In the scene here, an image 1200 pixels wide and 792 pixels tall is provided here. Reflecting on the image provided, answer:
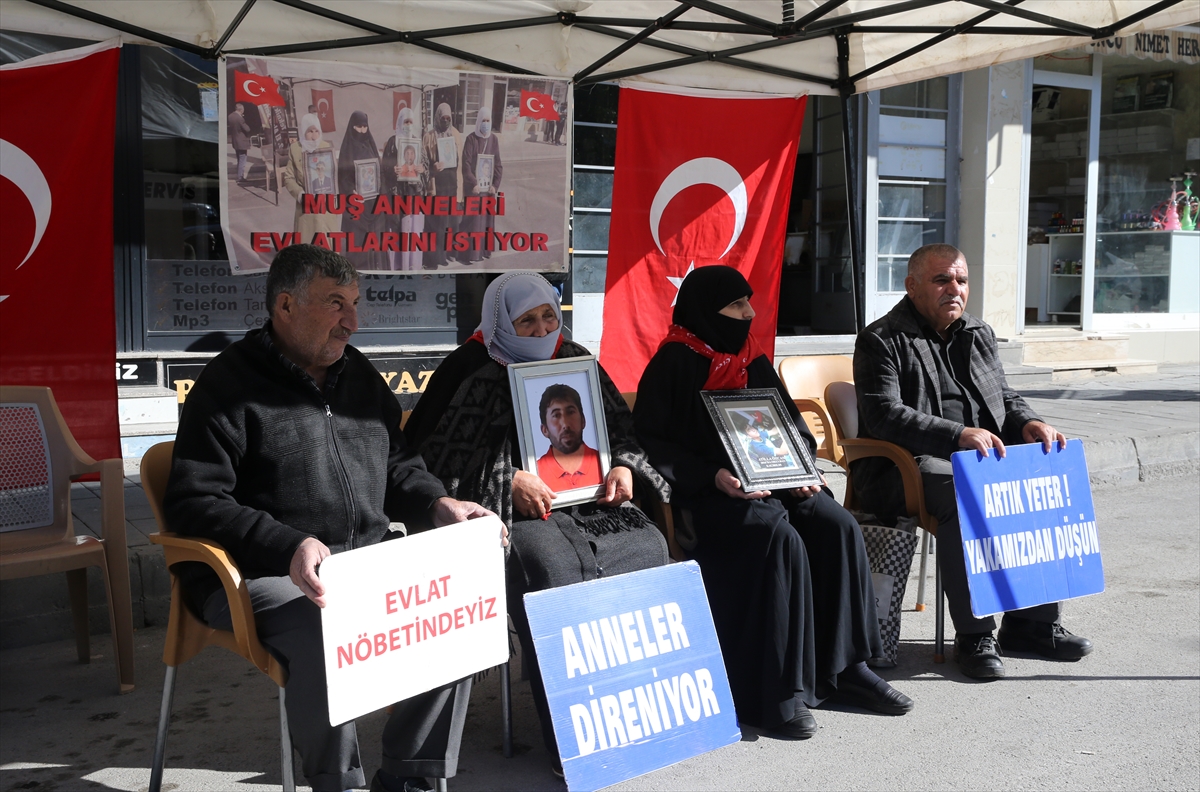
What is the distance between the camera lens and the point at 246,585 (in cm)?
261

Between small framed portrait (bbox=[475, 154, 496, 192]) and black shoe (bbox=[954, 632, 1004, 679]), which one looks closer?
black shoe (bbox=[954, 632, 1004, 679])

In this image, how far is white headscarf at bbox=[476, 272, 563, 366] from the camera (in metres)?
3.38

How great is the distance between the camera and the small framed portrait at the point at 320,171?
4.38 metres

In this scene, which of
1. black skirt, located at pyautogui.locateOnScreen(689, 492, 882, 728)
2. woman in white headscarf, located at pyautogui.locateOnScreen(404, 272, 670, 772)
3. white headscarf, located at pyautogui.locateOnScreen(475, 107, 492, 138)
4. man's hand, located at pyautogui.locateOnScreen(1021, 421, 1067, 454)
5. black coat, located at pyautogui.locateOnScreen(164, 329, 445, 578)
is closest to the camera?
black coat, located at pyautogui.locateOnScreen(164, 329, 445, 578)

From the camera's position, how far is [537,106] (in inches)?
186

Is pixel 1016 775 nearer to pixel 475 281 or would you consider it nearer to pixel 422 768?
pixel 422 768

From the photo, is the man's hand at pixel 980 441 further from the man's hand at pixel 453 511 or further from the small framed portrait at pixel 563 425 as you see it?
the man's hand at pixel 453 511

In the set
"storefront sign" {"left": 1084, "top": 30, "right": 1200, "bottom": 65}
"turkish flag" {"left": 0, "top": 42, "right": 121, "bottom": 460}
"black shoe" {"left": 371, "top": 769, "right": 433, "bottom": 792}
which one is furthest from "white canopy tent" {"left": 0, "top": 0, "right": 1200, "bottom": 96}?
"storefront sign" {"left": 1084, "top": 30, "right": 1200, "bottom": 65}

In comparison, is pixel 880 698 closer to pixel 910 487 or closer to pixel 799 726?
pixel 799 726

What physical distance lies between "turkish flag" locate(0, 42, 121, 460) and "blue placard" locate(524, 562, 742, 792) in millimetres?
2297

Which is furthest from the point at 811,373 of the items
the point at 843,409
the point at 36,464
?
the point at 36,464

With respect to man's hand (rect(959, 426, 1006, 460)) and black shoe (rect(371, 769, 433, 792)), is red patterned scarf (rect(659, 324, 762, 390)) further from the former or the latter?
black shoe (rect(371, 769, 433, 792))

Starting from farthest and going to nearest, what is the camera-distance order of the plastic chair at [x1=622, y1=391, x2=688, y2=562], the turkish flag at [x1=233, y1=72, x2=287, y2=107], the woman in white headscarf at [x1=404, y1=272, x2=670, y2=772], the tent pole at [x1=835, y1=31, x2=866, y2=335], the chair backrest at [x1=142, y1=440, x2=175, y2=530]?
1. the tent pole at [x1=835, y1=31, x2=866, y2=335]
2. the turkish flag at [x1=233, y1=72, x2=287, y2=107]
3. the plastic chair at [x1=622, y1=391, x2=688, y2=562]
4. the woman in white headscarf at [x1=404, y1=272, x2=670, y2=772]
5. the chair backrest at [x1=142, y1=440, x2=175, y2=530]

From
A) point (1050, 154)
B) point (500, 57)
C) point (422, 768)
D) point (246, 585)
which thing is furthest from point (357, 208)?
point (1050, 154)
